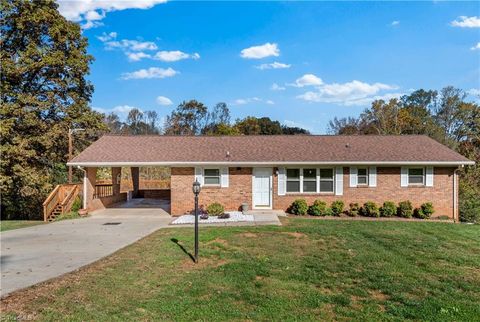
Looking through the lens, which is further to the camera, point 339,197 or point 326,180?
point 326,180

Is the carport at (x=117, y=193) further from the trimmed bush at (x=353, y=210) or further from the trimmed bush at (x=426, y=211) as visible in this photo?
the trimmed bush at (x=426, y=211)

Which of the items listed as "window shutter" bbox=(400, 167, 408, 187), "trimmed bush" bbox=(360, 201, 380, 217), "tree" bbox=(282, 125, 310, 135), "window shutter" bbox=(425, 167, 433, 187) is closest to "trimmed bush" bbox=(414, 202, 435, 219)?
"window shutter" bbox=(425, 167, 433, 187)

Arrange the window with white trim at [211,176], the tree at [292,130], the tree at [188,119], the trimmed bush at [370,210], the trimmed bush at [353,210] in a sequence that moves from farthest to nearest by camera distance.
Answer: the tree at [292,130] < the tree at [188,119] < the window with white trim at [211,176] < the trimmed bush at [353,210] < the trimmed bush at [370,210]

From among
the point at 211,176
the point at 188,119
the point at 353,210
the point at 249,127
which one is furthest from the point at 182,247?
the point at 188,119

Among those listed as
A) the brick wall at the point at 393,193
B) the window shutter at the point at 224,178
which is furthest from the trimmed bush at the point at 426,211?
the window shutter at the point at 224,178

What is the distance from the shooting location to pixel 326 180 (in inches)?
665

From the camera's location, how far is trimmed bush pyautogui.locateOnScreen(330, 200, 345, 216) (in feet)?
52.7

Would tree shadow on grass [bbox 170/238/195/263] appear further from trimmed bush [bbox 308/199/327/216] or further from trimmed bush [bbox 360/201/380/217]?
trimmed bush [bbox 360/201/380/217]

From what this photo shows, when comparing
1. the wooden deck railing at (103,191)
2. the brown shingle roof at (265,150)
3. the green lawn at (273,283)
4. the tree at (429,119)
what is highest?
the tree at (429,119)

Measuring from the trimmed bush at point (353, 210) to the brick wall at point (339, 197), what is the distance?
0.90 feet

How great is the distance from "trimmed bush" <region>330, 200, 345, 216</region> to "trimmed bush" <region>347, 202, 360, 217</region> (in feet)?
1.81

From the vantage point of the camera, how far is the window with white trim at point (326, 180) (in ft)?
55.3

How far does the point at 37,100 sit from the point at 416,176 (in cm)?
2181

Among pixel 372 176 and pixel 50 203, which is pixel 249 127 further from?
pixel 50 203
